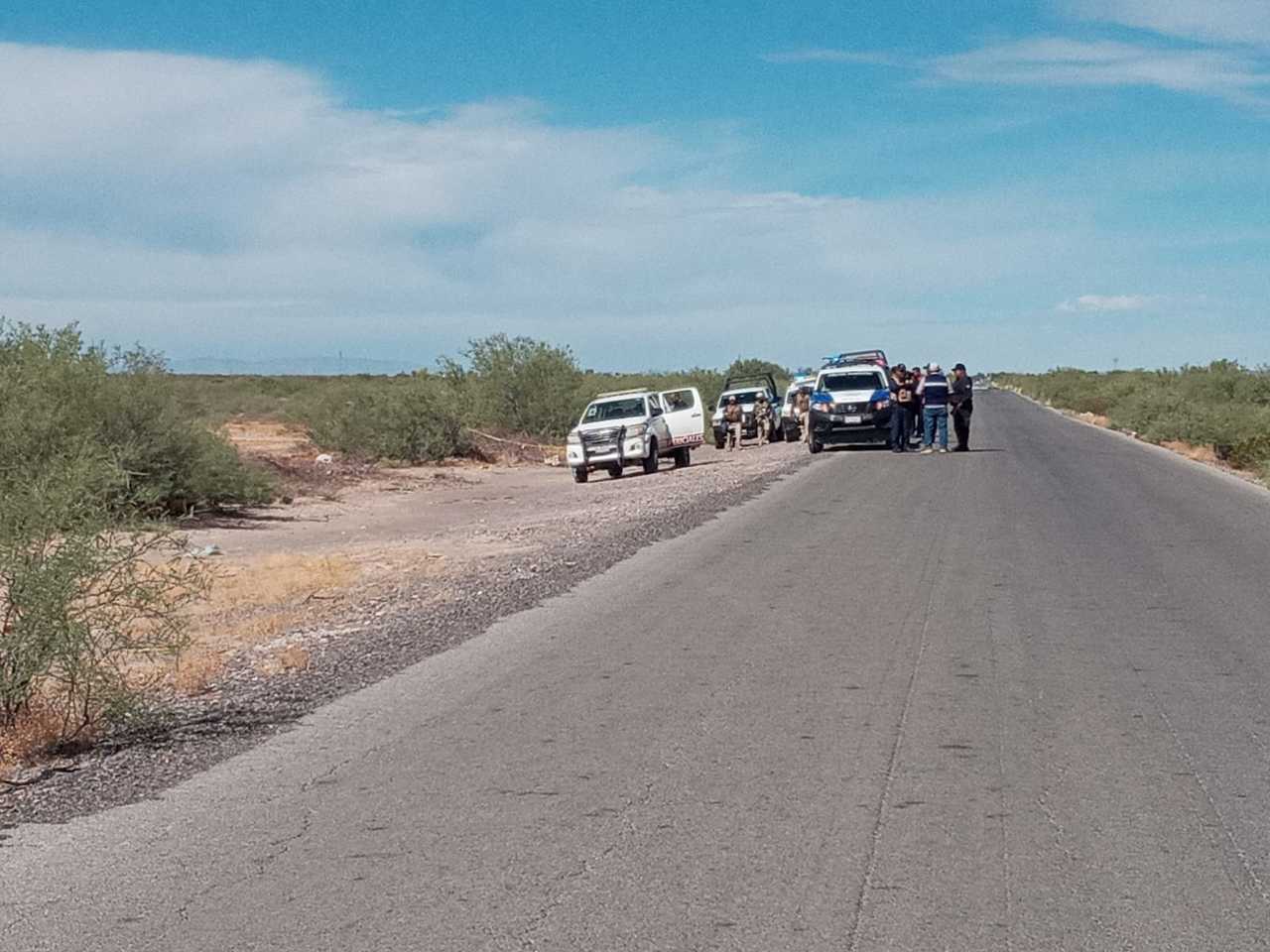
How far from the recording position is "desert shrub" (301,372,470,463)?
153ft

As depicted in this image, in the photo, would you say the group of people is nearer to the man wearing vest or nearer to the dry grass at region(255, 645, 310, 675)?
the man wearing vest

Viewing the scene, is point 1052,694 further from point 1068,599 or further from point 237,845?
point 237,845

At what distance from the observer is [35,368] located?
86.1ft

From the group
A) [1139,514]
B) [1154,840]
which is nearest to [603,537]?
[1139,514]

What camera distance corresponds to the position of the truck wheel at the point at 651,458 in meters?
36.8

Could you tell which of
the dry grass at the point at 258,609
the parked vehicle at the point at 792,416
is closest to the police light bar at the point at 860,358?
the parked vehicle at the point at 792,416

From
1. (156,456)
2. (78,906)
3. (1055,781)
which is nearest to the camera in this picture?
(78,906)

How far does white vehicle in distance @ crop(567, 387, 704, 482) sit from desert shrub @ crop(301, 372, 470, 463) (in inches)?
399

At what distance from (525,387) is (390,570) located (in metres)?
39.7

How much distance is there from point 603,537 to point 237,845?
44.6ft

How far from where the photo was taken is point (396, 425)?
46.7 m

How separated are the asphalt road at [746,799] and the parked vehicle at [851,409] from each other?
75.5ft

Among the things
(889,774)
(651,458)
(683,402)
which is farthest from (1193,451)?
(889,774)

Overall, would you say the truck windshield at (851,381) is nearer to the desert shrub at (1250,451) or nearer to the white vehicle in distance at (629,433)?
the white vehicle in distance at (629,433)
